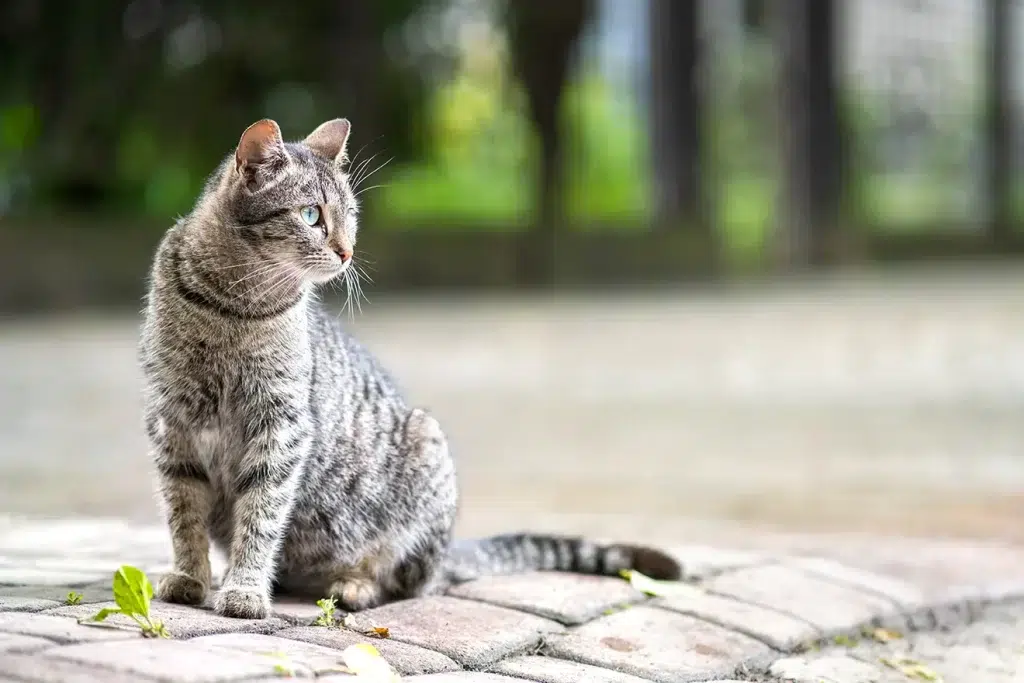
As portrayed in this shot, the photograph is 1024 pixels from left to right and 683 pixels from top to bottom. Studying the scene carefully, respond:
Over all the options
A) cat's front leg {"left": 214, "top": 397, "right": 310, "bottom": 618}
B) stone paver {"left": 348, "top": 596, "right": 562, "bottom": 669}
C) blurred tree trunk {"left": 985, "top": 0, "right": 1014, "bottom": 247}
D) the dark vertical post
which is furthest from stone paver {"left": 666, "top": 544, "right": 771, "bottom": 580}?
blurred tree trunk {"left": 985, "top": 0, "right": 1014, "bottom": 247}

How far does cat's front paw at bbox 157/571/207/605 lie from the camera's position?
2.87 meters

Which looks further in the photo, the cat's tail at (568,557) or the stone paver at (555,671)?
the cat's tail at (568,557)

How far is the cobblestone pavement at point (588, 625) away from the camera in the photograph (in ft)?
7.71

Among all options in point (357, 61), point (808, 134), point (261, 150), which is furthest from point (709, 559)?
point (808, 134)

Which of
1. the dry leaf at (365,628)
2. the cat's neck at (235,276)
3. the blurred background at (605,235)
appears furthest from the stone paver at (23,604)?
the blurred background at (605,235)

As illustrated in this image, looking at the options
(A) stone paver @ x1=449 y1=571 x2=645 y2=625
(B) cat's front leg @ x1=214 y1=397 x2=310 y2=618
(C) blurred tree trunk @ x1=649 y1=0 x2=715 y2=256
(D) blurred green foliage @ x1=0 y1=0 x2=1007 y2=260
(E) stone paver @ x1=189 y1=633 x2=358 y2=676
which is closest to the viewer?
(E) stone paver @ x1=189 y1=633 x2=358 y2=676

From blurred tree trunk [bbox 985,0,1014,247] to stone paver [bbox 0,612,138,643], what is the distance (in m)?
13.8

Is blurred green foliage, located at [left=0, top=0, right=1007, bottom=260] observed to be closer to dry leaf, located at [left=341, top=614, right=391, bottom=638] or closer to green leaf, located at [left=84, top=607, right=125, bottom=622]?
dry leaf, located at [left=341, top=614, right=391, bottom=638]

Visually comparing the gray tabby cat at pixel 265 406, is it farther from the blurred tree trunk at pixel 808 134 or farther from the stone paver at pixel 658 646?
the blurred tree trunk at pixel 808 134

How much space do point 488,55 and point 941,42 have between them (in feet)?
19.4

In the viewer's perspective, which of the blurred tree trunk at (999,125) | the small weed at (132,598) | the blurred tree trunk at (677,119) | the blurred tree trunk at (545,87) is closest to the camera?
the small weed at (132,598)

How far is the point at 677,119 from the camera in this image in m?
12.1

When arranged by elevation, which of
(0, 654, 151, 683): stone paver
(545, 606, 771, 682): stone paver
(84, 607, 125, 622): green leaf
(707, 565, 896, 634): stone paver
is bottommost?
(707, 565, 896, 634): stone paver

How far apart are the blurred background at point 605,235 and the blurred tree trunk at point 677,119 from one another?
0.03 meters
